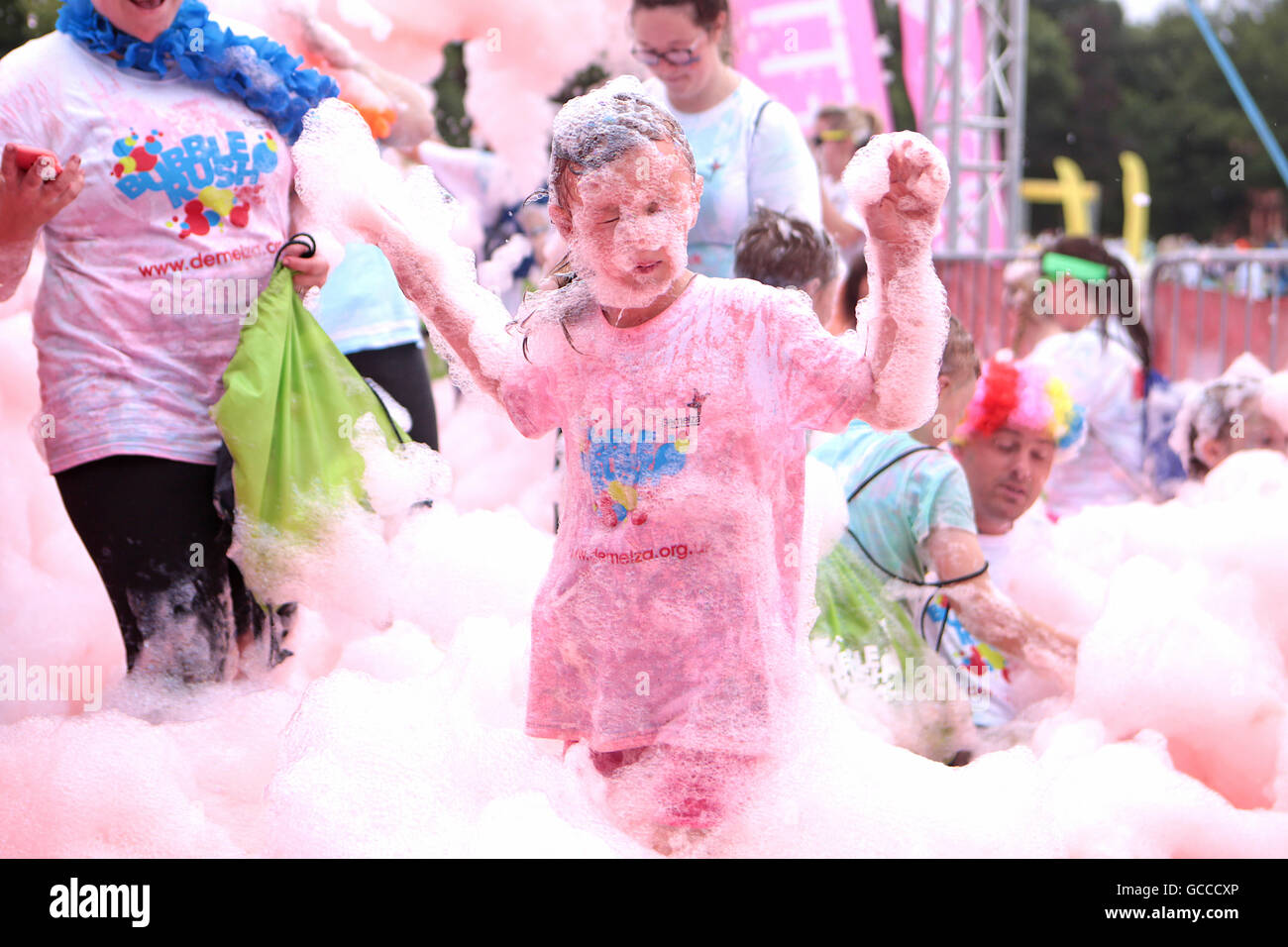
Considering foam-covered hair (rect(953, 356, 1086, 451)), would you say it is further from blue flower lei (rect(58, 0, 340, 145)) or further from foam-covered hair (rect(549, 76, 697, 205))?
blue flower lei (rect(58, 0, 340, 145))

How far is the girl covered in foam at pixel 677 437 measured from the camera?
63.6 inches

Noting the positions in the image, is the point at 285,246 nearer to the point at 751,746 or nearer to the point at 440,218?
the point at 440,218

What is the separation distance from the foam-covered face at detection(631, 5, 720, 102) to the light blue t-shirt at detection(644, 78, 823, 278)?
6 centimetres

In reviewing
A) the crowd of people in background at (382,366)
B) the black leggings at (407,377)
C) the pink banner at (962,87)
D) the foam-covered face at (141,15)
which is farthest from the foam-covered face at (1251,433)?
the pink banner at (962,87)

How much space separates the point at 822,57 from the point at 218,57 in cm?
584

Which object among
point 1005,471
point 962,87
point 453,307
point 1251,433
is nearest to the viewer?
point 453,307

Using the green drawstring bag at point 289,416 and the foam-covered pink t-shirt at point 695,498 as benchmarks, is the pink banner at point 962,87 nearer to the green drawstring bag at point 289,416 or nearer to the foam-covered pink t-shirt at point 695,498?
the green drawstring bag at point 289,416

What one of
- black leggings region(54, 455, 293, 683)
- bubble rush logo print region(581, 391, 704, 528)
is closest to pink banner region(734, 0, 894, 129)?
black leggings region(54, 455, 293, 683)

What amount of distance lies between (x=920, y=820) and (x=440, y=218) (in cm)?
111

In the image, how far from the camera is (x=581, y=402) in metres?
1.73

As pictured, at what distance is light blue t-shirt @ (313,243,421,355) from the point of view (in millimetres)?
2752

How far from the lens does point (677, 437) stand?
5.49 ft

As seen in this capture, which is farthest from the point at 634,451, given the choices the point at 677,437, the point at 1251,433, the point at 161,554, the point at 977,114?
the point at 977,114

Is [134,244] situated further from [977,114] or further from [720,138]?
[977,114]
